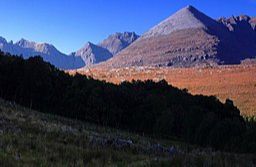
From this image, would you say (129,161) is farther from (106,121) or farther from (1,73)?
(1,73)

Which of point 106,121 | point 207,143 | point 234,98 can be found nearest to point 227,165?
point 207,143

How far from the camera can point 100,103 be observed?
48875mm

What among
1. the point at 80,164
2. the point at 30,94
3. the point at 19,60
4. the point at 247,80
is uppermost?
the point at 247,80

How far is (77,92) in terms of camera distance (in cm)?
5053

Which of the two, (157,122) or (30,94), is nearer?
(157,122)

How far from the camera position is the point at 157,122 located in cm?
4500

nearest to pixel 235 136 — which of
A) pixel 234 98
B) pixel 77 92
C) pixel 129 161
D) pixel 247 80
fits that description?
pixel 77 92

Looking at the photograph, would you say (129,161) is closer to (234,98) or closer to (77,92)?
(77,92)

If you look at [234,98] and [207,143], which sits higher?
[234,98]

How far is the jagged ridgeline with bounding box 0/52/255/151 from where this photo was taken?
45750 mm

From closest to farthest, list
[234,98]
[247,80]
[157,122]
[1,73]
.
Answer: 1. [157,122]
2. [1,73]
3. [234,98]
4. [247,80]

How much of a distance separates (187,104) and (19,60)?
63.7 ft

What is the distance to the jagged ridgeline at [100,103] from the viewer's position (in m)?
45.8

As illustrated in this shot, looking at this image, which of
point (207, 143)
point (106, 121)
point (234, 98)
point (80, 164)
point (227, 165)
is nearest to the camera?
point (80, 164)
